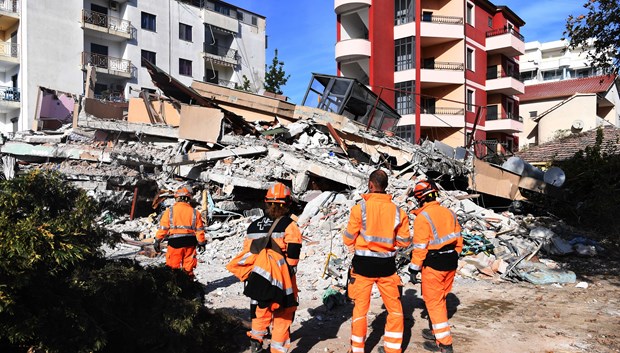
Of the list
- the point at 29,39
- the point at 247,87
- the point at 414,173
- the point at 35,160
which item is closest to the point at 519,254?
the point at 414,173

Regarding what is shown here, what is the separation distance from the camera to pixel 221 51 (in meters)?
35.7

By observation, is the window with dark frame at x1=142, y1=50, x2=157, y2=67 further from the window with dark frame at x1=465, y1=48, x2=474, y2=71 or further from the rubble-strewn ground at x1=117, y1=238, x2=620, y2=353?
the rubble-strewn ground at x1=117, y1=238, x2=620, y2=353

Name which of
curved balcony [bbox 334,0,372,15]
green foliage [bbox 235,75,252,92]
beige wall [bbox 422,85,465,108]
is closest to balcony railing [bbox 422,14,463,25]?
beige wall [bbox 422,85,465,108]

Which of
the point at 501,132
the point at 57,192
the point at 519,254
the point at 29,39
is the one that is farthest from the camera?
the point at 501,132

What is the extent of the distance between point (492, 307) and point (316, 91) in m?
11.2

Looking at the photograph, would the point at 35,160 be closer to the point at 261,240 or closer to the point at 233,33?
the point at 261,240

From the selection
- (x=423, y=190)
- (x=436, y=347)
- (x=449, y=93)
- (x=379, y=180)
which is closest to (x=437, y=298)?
(x=436, y=347)

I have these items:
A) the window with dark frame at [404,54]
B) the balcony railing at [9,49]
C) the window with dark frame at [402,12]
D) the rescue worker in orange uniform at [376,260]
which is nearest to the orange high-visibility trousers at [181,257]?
the rescue worker in orange uniform at [376,260]

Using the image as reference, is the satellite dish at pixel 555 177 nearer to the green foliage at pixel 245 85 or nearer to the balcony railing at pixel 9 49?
the green foliage at pixel 245 85

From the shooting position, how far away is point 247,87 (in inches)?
1218

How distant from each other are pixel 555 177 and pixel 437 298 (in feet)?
30.3

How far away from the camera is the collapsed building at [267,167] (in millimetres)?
8922

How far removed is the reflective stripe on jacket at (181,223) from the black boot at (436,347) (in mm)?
2976

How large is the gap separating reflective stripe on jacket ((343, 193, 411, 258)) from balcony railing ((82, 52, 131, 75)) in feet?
92.5
